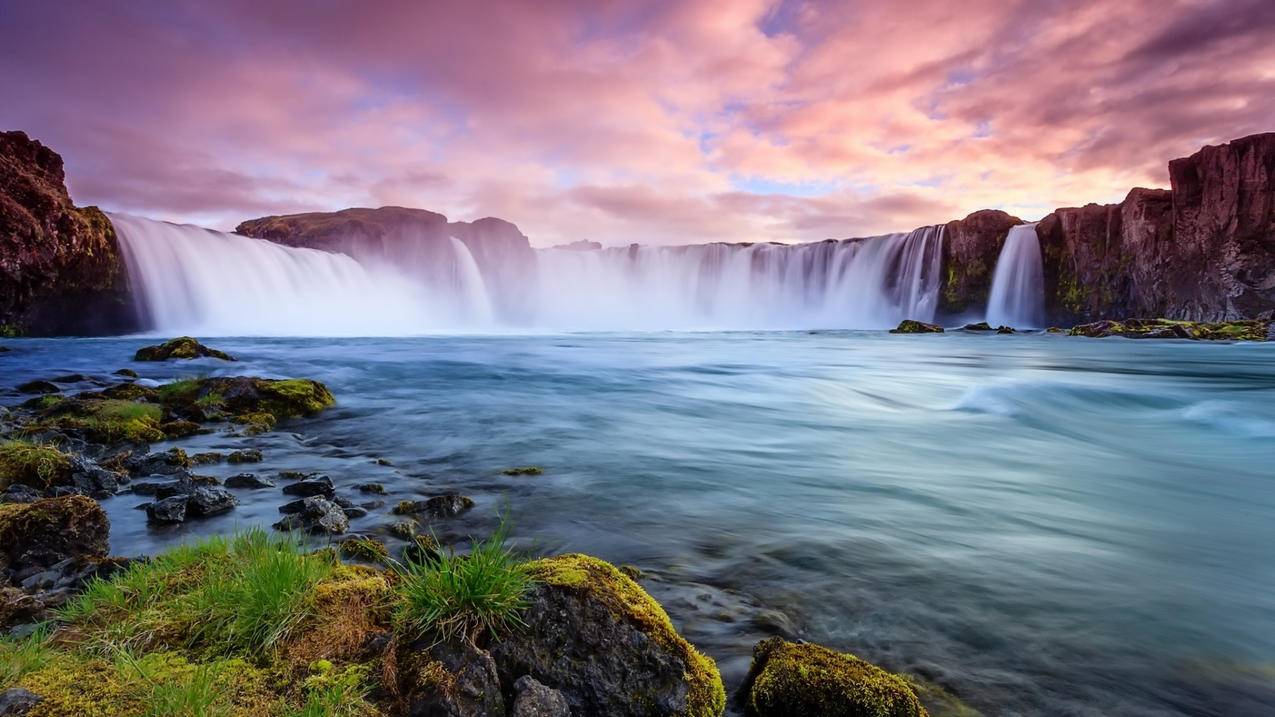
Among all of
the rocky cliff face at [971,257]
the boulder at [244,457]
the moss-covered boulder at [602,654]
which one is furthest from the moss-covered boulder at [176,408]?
the rocky cliff face at [971,257]

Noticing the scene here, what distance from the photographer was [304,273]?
52.7m

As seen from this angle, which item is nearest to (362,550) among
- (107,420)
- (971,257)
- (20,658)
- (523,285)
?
(20,658)

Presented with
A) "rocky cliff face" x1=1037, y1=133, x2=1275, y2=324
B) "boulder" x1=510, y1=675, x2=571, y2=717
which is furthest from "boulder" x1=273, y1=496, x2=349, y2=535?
"rocky cliff face" x1=1037, y1=133, x2=1275, y2=324

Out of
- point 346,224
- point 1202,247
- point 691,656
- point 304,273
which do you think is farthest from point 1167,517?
point 346,224

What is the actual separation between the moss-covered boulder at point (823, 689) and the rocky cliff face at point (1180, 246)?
64.3m

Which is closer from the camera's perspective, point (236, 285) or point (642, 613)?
point (642, 613)

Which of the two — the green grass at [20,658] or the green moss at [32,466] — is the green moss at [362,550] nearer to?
the green grass at [20,658]

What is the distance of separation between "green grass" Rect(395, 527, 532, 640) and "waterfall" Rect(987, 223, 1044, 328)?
72785 millimetres

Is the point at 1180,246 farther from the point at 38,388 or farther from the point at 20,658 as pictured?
the point at 38,388

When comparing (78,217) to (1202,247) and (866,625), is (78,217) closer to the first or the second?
(866,625)

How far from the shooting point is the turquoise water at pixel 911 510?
388 cm

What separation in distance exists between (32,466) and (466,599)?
603cm

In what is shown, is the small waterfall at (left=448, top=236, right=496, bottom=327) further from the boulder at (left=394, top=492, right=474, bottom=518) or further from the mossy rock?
the boulder at (left=394, top=492, right=474, bottom=518)

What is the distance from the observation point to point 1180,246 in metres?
52.8
